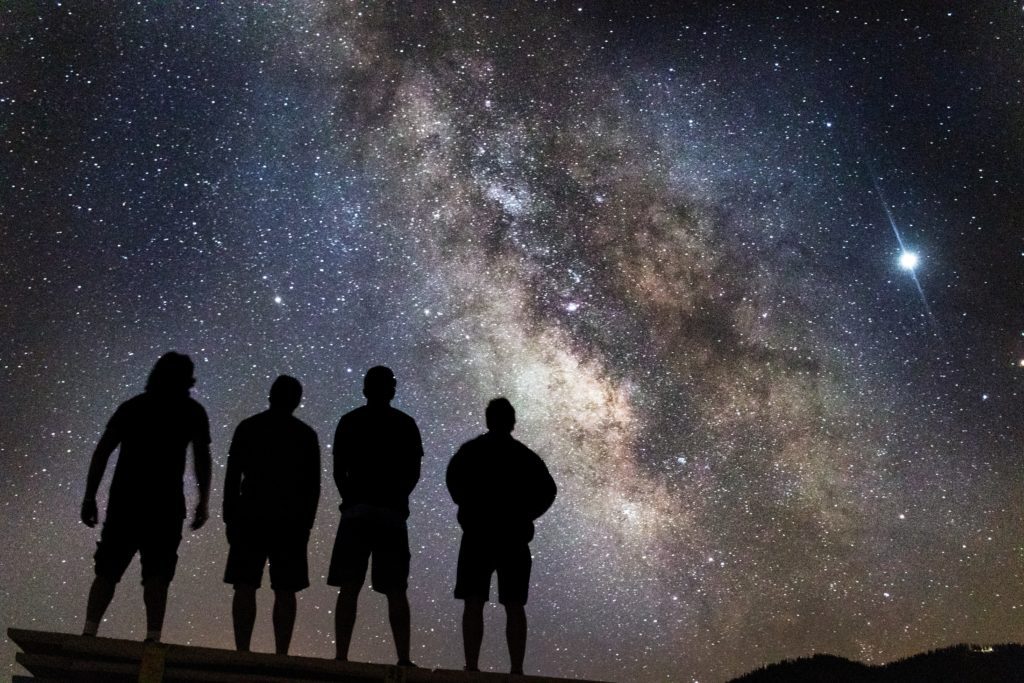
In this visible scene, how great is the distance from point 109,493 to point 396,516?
1.76 m

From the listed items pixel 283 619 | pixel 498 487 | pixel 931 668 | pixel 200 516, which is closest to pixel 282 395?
pixel 200 516

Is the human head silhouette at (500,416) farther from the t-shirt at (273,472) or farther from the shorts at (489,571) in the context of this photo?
the t-shirt at (273,472)

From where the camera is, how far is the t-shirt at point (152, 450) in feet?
15.0

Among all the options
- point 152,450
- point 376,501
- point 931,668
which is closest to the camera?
point 152,450

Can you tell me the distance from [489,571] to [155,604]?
82.0 inches

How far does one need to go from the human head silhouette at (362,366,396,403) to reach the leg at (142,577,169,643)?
1682mm

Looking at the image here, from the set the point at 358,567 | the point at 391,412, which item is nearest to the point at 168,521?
the point at 358,567

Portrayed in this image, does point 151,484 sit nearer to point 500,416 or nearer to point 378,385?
point 378,385

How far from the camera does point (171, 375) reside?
477 centimetres

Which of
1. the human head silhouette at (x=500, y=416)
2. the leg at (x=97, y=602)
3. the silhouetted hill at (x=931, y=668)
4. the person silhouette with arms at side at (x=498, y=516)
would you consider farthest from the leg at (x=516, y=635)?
the silhouetted hill at (x=931, y=668)

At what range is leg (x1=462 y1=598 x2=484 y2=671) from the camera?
4.93 m

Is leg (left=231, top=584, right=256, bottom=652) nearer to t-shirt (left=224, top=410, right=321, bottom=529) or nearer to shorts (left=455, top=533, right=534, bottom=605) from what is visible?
t-shirt (left=224, top=410, right=321, bottom=529)

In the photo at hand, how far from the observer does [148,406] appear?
4.75 m

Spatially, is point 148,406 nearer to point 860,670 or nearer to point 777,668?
point 860,670
